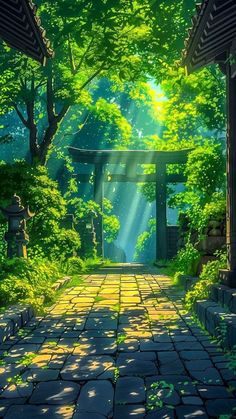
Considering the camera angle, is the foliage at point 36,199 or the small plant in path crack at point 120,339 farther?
the foliage at point 36,199

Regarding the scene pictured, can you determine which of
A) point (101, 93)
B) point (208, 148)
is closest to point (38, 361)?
point (208, 148)

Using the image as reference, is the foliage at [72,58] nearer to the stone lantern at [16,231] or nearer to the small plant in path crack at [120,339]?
the stone lantern at [16,231]

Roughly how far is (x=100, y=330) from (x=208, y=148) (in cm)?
1156

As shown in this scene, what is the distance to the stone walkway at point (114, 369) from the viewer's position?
3047 mm

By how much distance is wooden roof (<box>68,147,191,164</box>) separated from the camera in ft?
62.4

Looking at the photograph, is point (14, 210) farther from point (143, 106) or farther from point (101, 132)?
point (143, 106)

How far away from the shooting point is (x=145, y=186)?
22.7 meters

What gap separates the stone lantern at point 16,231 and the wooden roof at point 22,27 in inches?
132

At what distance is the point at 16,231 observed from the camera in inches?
337

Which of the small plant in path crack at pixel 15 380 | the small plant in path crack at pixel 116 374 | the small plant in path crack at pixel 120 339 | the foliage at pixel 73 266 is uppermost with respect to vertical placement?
the foliage at pixel 73 266

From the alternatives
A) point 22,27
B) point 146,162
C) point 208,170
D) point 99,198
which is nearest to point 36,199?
point 22,27

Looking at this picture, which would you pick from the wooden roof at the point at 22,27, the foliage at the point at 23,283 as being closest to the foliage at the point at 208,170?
the foliage at the point at 23,283

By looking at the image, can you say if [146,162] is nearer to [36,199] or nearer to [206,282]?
[36,199]

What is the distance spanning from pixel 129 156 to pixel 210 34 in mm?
13451
